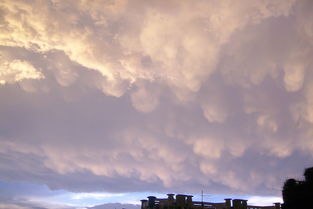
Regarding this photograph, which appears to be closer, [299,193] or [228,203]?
[299,193]

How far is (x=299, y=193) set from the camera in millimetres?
43500

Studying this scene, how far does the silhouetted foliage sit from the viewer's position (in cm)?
4251

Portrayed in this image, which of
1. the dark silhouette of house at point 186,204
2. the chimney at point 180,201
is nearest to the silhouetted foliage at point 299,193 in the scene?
the dark silhouette of house at point 186,204

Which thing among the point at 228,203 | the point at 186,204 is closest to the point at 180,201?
the point at 186,204

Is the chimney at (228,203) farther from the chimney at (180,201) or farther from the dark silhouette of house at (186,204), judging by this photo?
the chimney at (180,201)

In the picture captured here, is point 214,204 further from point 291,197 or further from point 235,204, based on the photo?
point 291,197

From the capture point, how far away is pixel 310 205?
4181 centimetres

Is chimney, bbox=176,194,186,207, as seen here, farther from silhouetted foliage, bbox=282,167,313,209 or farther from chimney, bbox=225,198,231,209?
silhouetted foliage, bbox=282,167,313,209

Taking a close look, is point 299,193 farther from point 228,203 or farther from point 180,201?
point 180,201

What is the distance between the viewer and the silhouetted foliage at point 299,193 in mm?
42513

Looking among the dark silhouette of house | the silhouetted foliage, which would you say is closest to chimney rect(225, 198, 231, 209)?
the dark silhouette of house

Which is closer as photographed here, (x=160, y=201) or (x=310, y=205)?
(x=310, y=205)

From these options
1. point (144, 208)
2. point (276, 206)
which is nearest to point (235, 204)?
point (276, 206)

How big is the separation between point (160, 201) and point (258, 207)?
1421 centimetres
